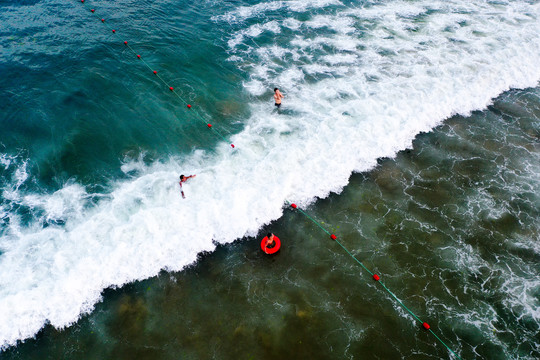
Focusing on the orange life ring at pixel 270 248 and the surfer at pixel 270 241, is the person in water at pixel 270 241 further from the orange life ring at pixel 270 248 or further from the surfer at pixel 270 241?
the orange life ring at pixel 270 248

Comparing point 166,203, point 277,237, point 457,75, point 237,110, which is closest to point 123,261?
point 166,203

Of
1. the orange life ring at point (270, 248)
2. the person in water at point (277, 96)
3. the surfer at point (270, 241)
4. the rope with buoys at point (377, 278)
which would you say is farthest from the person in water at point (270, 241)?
the person in water at point (277, 96)

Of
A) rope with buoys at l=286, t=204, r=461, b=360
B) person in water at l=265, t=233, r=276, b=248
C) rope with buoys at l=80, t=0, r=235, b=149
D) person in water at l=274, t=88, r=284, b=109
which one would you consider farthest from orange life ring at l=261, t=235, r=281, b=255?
person in water at l=274, t=88, r=284, b=109

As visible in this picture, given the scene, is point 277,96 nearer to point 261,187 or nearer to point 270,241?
point 261,187

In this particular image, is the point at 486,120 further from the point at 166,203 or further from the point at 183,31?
the point at 183,31

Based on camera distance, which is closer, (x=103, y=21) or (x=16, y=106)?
(x=16, y=106)

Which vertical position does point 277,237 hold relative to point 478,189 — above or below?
below

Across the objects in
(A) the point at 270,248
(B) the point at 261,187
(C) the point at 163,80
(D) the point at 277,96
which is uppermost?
(D) the point at 277,96

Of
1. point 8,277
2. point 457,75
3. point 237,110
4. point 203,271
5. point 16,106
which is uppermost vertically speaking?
point 457,75

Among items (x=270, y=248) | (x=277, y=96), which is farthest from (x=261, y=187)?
(x=277, y=96)
